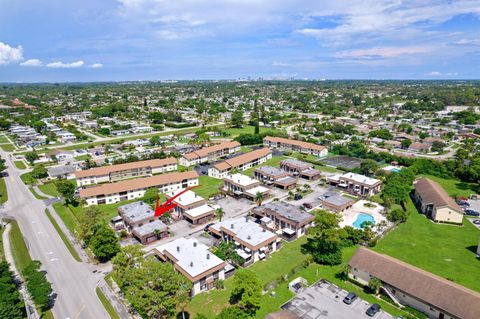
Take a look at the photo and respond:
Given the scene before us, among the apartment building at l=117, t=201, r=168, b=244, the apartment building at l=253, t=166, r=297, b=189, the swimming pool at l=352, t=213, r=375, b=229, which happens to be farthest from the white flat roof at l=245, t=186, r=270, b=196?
the apartment building at l=117, t=201, r=168, b=244

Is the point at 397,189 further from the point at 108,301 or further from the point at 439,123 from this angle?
the point at 439,123

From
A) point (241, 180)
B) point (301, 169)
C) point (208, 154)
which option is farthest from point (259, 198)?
point (208, 154)

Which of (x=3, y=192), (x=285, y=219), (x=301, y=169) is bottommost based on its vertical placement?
(x=3, y=192)

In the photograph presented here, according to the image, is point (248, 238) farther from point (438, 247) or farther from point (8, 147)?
point (8, 147)

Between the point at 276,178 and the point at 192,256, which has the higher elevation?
the point at 276,178

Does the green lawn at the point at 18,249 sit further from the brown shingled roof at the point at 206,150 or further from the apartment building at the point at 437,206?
the apartment building at the point at 437,206

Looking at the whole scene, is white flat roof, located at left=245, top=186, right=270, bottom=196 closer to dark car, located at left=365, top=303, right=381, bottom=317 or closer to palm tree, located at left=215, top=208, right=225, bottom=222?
palm tree, located at left=215, top=208, right=225, bottom=222
